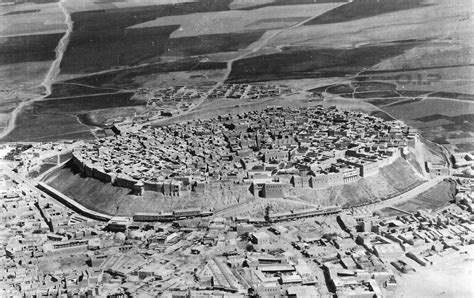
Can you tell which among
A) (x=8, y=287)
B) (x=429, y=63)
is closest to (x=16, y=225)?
(x=8, y=287)

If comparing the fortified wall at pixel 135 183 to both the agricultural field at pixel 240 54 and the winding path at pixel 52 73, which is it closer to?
the agricultural field at pixel 240 54

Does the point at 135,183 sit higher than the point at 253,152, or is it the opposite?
the point at 253,152

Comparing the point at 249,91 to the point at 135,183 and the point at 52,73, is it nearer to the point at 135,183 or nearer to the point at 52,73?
the point at 52,73

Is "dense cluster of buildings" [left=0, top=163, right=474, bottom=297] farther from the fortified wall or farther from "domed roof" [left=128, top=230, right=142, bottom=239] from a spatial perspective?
the fortified wall

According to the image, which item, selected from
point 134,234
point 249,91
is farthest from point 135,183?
point 249,91

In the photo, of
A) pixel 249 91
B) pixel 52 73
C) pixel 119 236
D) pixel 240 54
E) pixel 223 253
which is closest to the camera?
pixel 223 253

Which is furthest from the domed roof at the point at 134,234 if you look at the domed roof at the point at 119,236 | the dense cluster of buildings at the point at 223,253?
the domed roof at the point at 119,236
